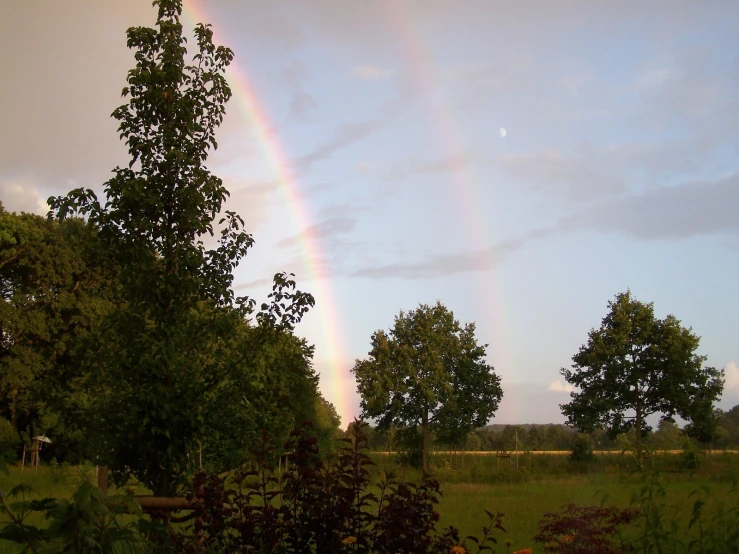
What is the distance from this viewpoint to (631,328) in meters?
33.3

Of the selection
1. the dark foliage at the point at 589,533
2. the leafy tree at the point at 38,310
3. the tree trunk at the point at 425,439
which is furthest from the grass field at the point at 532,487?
the leafy tree at the point at 38,310

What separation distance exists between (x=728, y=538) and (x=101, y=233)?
230 inches

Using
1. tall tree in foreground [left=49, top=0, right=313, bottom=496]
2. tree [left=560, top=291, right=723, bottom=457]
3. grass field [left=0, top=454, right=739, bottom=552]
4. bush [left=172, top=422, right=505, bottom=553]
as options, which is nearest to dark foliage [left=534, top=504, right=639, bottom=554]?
grass field [left=0, top=454, right=739, bottom=552]

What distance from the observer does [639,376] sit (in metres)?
32.4

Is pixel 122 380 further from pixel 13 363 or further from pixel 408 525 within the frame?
pixel 13 363

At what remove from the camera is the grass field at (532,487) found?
5355 mm

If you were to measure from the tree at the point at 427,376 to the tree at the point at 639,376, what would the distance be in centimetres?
737

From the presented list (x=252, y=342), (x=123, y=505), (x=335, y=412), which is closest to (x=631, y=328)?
(x=252, y=342)

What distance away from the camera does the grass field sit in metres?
5.35

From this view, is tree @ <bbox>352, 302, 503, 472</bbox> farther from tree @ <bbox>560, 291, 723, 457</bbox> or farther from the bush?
the bush

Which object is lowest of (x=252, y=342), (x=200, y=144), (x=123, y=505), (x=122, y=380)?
(x=123, y=505)

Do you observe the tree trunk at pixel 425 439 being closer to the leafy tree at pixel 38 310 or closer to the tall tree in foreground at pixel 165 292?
the leafy tree at pixel 38 310

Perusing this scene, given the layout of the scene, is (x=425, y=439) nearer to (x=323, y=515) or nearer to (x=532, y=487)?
(x=532, y=487)

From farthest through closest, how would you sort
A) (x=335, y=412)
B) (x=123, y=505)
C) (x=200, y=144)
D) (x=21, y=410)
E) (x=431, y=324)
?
(x=335, y=412)
(x=431, y=324)
(x=21, y=410)
(x=200, y=144)
(x=123, y=505)
